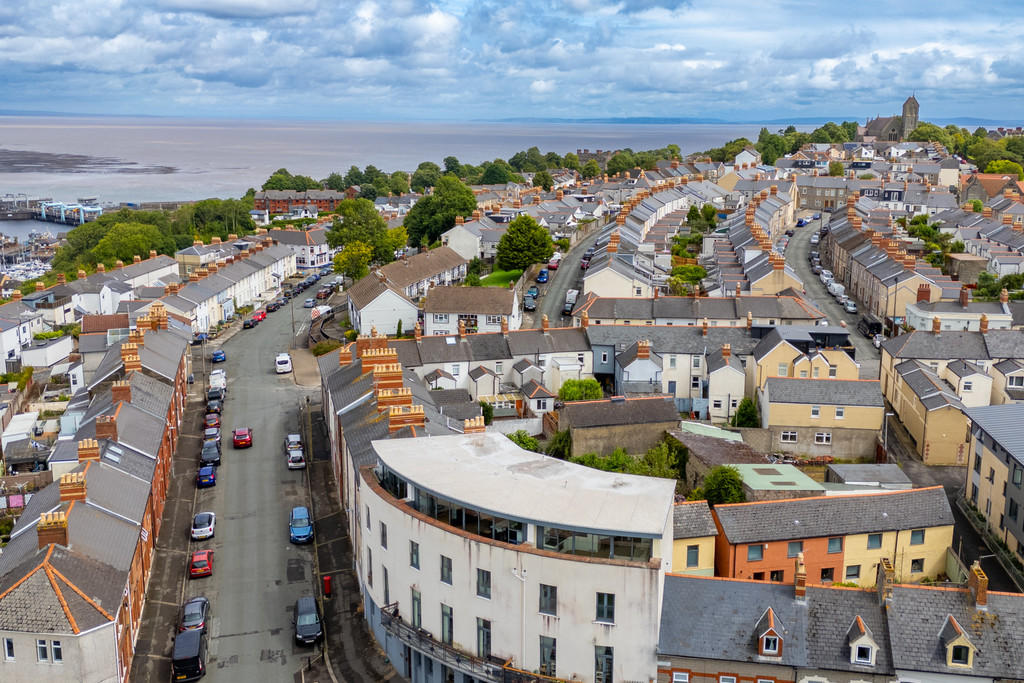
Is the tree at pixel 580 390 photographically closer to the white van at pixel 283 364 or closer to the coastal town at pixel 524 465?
the coastal town at pixel 524 465

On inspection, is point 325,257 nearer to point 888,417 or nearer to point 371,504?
point 888,417

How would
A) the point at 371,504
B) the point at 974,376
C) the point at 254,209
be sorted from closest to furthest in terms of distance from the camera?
the point at 371,504 < the point at 974,376 < the point at 254,209

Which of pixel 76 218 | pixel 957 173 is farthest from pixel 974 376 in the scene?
pixel 76 218

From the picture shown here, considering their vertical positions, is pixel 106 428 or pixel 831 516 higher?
pixel 106 428

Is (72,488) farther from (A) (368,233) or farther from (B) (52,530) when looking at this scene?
(A) (368,233)

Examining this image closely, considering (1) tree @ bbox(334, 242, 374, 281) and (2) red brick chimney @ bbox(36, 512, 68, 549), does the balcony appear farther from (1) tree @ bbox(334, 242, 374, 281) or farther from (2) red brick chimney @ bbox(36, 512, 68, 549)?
(1) tree @ bbox(334, 242, 374, 281)

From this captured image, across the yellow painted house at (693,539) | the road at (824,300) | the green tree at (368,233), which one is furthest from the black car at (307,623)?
the green tree at (368,233)

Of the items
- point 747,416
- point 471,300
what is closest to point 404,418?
point 747,416
